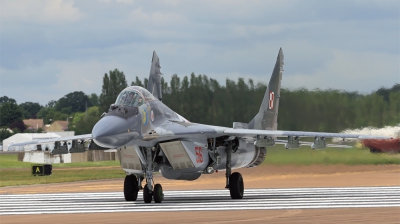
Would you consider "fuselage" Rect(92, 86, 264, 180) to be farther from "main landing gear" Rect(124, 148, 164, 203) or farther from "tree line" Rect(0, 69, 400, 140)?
"tree line" Rect(0, 69, 400, 140)

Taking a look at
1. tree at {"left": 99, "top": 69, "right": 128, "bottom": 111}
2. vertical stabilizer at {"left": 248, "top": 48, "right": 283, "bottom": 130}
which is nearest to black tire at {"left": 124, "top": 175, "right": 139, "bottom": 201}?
vertical stabilizer at {"left": 248, "top": 48, "right": 283, "bottom": 130}

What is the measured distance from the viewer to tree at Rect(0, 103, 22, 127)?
129000 millimetres

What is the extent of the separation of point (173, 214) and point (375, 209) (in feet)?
15.7

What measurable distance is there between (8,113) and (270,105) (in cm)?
10916

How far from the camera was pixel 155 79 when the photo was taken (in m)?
26.5

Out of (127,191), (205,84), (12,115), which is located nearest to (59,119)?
(12,115)

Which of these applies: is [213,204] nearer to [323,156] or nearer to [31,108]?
[323,156]

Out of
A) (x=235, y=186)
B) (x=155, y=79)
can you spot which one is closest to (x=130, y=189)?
(x=235, y=186)

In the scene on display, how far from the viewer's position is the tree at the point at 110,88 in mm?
63828

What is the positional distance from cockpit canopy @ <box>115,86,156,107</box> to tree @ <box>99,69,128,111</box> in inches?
1626

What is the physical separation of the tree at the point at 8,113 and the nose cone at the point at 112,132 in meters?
112

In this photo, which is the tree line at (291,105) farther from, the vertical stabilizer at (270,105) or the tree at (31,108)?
the tree at (31,108)

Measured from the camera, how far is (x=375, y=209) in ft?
58.4

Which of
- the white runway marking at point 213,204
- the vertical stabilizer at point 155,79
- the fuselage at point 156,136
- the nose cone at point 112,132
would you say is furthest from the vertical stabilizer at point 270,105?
the nose cone at point 112,132
